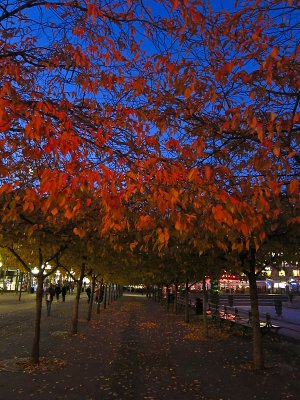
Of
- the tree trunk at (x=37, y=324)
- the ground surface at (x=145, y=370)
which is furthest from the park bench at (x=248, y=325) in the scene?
the tree trunk at (x=37, y=324)

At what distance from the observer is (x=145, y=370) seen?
36.7 ft

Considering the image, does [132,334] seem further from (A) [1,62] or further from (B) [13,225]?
(A) [1,62]

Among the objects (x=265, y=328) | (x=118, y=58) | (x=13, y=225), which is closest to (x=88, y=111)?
(x=118, y=58)

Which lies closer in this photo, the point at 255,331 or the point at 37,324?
the point at 255,331

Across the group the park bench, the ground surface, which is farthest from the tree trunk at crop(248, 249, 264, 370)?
the park bench

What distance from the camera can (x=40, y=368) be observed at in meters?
11.2

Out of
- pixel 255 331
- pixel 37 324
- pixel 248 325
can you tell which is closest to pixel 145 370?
pixel 255 331

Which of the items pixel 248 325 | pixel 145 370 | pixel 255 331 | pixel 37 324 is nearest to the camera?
pixel 145 370

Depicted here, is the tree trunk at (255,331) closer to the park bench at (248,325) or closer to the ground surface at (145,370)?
the ground surface at (145,370)

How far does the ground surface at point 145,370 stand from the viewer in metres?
8.98

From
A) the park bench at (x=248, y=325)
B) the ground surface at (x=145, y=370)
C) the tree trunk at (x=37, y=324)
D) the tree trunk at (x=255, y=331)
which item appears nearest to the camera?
the ground surface at (x=145, y=370)

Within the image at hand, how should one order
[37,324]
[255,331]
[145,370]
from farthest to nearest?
[37,324] → [255,331] → [145,370]

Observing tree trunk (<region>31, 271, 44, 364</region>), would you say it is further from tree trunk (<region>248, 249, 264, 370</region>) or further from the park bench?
the park bench

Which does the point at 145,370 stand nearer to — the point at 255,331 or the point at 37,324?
the point at 255,331
